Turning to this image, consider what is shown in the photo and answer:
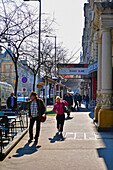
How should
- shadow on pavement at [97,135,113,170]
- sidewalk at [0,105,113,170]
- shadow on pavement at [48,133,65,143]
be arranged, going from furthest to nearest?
1. shadow on pavement at [48,133,65,143]
2. shadow on pavement at [97,135,113,170]
3. sidewalk at [0,105,113,170]

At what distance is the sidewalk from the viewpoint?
6598 millimetres

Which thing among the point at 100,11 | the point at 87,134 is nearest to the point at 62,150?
the point at 87,134

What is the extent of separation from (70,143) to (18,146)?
170 cm

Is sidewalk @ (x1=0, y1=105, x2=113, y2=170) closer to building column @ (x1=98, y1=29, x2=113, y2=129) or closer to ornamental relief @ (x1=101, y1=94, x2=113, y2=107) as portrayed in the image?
building column @ (x1=98, y1=29, x2=113, y2=129)

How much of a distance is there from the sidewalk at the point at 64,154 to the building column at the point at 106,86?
105 centimetres

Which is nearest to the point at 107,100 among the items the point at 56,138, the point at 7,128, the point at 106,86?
the point at 106,86

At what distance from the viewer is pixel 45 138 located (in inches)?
415

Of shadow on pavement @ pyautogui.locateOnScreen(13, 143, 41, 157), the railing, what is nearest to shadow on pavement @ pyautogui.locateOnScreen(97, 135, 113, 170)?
shadow on pavement @ pyautogui.locateOnScreen(13, 143, 41, 157)

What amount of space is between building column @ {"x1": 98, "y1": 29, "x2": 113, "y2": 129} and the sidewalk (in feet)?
3.46

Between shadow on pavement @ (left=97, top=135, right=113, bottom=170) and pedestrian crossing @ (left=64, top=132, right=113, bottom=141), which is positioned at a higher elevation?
pedestrian crossing @ (left=64, top=132, right=113, bottom=141)

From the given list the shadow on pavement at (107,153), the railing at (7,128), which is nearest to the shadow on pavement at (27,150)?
the railing at (7,128)

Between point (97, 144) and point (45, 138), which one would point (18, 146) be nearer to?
point (45, 138)

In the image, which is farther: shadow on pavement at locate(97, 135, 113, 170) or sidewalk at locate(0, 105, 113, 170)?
shadow on pavement at locate(97, 135, 113, 170)

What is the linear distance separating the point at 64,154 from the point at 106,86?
5098 mm
